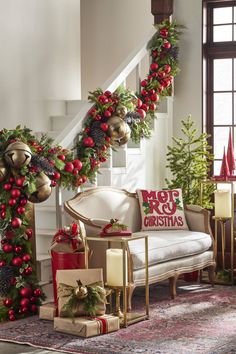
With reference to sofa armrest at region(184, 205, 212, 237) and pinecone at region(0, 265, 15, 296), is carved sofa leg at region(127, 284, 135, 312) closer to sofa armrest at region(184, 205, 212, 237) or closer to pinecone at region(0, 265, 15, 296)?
pinecone at region(0, 265, 15, 296)

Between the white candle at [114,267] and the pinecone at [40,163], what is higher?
the pinecone at [40,163]

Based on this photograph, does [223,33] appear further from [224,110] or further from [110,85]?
[110,85]

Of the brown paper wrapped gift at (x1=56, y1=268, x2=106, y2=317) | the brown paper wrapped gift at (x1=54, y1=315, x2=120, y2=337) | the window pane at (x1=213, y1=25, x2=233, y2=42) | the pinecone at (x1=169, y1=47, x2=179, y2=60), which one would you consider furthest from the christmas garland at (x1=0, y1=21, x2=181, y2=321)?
the window pane at (x1=213, y1=25, x2=233, y2=42)

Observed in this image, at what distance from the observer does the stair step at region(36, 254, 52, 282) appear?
616 centimetres

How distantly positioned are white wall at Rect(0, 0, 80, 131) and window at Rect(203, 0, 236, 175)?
4.89 ft

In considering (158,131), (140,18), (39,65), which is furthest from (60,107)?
(140,18)

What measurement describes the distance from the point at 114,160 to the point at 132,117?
0.50m

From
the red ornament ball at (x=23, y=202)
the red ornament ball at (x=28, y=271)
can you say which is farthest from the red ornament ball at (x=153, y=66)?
the red ornament ball at (x=28, y=271)

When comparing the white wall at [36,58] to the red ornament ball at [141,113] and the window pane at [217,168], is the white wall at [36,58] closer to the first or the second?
the red ornament ball at [141,113]

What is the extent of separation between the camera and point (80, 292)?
5.29m

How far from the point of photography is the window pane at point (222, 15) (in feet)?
26.8

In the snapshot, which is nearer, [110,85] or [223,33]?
[110,85]

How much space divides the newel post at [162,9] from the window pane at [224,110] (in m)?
0.97

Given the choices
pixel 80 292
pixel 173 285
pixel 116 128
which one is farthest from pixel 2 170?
pixel 173 285
